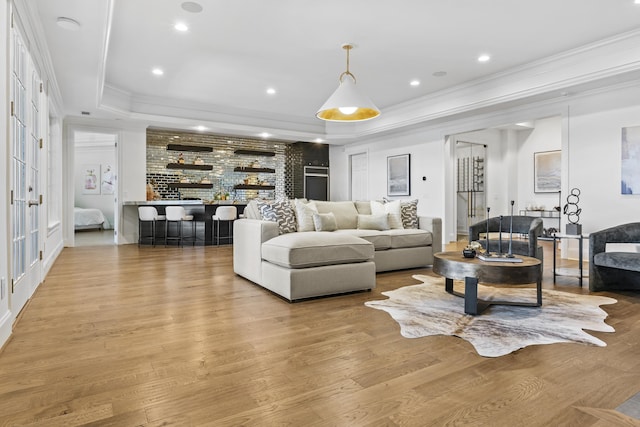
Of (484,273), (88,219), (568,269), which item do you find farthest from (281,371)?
(88,219)

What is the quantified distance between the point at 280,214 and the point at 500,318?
2.49 m

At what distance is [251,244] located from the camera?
13.7 ft

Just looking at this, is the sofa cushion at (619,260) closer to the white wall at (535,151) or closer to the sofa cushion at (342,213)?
the sofa cushion at (342,213)

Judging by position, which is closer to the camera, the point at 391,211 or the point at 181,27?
the point at 181,27

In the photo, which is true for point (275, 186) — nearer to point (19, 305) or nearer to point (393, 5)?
point (393, 5)

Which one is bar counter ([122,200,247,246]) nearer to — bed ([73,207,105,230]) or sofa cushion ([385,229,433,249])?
bed ([73,207,105,230])

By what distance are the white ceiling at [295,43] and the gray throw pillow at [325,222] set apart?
2.17 metres

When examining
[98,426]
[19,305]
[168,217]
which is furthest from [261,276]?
[168,217]

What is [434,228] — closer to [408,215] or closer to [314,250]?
[408,215]

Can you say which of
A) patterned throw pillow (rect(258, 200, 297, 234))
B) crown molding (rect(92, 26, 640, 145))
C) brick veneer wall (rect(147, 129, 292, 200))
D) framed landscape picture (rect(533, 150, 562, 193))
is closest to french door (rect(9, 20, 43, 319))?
crown molding (rect(92, 26, 640, 145))

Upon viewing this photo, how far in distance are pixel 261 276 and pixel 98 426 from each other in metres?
2.43

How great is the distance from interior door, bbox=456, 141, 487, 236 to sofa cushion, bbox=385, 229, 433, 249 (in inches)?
206

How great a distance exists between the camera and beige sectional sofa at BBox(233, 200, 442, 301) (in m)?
3.52

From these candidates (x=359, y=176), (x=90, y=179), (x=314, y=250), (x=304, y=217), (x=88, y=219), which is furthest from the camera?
(x=90, y=179)
